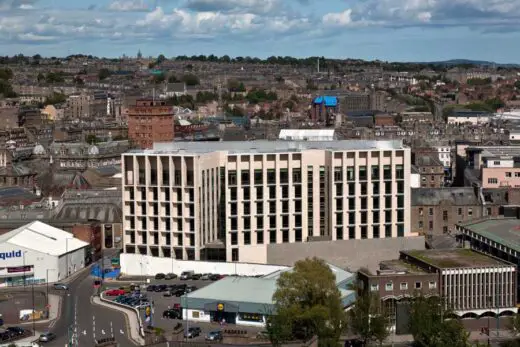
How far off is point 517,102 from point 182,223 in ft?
506

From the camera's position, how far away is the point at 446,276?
1790 inches

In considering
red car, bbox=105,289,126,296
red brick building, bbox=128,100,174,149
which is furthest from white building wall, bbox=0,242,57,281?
red brick building, bbox=128,100,174,149

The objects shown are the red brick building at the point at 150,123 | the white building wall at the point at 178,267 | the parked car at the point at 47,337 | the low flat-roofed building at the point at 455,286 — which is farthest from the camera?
the red brick building at the point at 150,123

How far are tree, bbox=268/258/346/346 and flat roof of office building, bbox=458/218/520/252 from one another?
11721mm

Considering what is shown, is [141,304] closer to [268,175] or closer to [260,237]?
[260,237]

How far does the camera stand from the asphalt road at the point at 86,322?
139 ft

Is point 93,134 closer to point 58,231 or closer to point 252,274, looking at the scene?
point 58,231

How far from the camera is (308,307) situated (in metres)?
39.6

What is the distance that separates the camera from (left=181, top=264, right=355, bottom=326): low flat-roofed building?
44.6 metres

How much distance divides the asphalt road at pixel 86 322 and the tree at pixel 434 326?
11203 millimetres

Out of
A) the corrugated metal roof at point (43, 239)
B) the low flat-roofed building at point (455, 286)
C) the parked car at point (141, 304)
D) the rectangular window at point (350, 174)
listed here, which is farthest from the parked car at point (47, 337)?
the rectangular window at point (350, 174)

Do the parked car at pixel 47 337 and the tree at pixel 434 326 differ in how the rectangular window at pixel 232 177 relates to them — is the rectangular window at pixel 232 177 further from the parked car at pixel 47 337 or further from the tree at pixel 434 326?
the tree at pixel 434 326

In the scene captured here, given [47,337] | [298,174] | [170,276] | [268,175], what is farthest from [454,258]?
[47,337]

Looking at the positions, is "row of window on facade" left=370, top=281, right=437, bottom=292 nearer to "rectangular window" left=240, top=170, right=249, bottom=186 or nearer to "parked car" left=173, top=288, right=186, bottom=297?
"parked car" left=173, top=288, right=186, bottom=297
